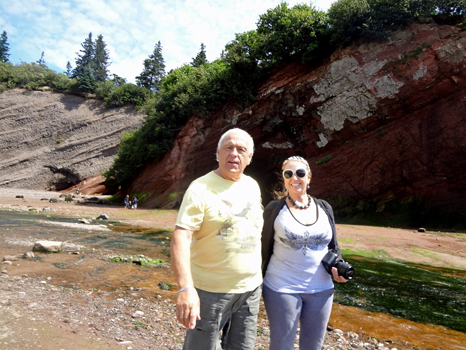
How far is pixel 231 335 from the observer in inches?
90.0

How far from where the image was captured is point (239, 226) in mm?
2246

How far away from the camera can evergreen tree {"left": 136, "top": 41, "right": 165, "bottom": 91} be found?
5491 cm

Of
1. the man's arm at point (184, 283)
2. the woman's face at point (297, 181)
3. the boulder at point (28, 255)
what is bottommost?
the boulder at point (28, 255)

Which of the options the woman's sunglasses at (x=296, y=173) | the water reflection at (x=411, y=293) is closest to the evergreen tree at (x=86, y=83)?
the water reflection at (x=411, y=293)

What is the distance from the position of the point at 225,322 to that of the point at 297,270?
0.72 m

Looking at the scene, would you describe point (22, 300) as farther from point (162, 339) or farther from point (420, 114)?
point (420, 114)

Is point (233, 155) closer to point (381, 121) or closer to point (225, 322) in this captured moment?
point (225, 322)

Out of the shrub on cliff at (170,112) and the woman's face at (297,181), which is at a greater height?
the shrub on cliff at (170,112)

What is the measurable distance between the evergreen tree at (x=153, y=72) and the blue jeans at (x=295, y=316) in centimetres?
5670

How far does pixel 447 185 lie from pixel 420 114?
4.54m

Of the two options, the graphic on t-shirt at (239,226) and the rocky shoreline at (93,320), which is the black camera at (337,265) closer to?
the graphic on t-shirt at (239,226)

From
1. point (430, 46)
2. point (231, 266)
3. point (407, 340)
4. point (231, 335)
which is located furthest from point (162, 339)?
point (430, 46)

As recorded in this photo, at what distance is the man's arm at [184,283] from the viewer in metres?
1.92

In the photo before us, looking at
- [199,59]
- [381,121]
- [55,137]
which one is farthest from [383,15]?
[55,137]
